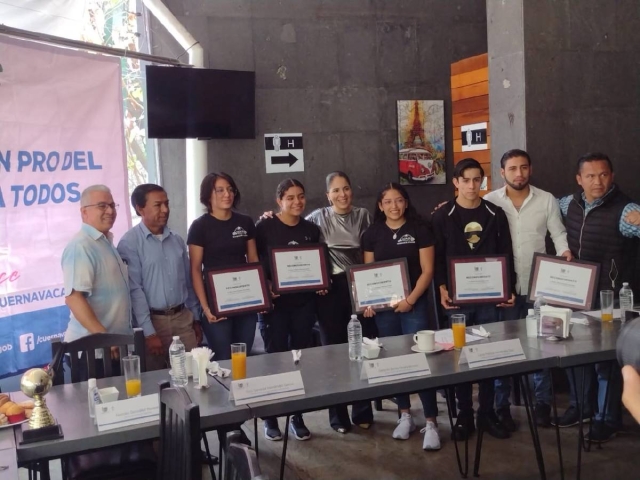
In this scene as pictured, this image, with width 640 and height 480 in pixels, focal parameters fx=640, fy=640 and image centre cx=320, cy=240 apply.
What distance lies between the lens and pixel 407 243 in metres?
3.99

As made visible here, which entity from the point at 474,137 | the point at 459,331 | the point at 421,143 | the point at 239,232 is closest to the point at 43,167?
the point at 239,232

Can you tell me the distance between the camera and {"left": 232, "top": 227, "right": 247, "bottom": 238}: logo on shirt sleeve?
401 centimetres

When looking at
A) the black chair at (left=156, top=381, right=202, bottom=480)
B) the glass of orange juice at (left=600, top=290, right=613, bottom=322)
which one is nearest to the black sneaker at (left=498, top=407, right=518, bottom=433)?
the glass of orange juice at (left=600, top=290, right=613, bottom=322)

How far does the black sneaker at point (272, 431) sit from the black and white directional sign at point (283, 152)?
9.27ft

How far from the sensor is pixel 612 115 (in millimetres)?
5020

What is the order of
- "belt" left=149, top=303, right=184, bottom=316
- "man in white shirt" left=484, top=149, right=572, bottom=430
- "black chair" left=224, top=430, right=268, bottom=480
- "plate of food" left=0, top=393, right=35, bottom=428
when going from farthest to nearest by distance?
1. "man in white shirt" left=484, top=149, right=572, bottom=430
2. "belt" left=149, top=303, right=184, bottom=316
3. "plate of food" left=0, top=393, right=35, bottom=428
4. "black chair" left=224, top=430, right=268, bottom=480

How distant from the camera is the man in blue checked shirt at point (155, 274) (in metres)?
3.77

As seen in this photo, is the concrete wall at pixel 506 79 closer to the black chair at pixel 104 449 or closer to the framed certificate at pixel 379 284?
the framed certificate at pixel 379 284

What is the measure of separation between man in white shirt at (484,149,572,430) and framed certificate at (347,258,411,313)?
29.7 inches

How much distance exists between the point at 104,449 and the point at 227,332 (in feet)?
4.81

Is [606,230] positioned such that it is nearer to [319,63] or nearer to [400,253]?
[400,253]

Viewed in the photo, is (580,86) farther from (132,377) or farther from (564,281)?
(132,377)

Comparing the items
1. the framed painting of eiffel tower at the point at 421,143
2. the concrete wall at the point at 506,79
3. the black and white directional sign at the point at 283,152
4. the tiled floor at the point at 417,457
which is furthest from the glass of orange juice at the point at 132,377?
the framed painting of eiffel tower at the point at 421,143

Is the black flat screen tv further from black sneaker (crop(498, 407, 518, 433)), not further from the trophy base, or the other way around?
the trophy base
